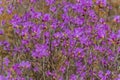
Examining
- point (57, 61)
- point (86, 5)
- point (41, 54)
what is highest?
point (86, 5)

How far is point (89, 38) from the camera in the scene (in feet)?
13.4

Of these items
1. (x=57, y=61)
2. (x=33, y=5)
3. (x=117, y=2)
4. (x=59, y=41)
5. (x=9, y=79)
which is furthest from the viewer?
(x=117, y=2)

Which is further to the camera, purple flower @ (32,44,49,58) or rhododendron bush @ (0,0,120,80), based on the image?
rhododendron bush @ (0,0,120,80)

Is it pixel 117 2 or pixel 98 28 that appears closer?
pixel 98 28

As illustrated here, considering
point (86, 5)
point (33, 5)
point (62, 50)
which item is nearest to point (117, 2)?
point (33, 5)

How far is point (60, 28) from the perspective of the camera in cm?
447

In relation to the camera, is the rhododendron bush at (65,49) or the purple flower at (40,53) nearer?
the purple flower at (40,53)

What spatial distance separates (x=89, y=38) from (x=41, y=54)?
2.38 ft

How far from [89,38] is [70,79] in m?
0.58

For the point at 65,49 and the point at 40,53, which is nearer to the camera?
the point at 40,53

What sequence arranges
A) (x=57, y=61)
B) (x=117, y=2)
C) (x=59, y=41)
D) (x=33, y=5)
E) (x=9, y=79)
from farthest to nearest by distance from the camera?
(x=117, y=2)
(x=33, y=5)
(x=57, y=61)
(x=59, y=41)
(x=9, y=79)

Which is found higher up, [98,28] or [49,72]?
[98,28]

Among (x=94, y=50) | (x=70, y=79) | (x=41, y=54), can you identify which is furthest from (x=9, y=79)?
(x=94, y=50)

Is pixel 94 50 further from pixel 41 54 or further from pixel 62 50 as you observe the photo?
pixel 41 54
